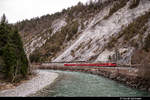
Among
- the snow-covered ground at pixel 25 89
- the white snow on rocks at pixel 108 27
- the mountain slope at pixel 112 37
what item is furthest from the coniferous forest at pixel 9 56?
the white snow on rocks at pixel 108 27

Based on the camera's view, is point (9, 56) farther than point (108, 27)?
No

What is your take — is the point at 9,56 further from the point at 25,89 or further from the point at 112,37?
the point at 112,37

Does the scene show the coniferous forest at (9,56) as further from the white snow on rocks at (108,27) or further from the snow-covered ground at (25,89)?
the white snow on rocks at (108,27)

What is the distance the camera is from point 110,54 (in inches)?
2194

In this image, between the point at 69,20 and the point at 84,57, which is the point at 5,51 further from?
the point at 69,20

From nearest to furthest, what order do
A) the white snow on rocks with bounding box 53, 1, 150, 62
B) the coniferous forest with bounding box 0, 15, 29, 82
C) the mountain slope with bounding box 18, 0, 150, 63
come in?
1. the coniferous forest with bounding box 0, 15, 29, 82
2. the mountain slope with bounding box 18, 0, 150, 63
3. the white snow on rocks with bounding box 53, 1, 150, 62

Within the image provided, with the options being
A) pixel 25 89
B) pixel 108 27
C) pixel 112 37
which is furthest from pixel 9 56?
pixel 108 27

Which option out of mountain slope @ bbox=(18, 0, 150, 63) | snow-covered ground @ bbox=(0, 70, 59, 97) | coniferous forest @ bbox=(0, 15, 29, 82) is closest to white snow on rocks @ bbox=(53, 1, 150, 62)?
mountain slope @ bbox=(18, 0, 150, 63)

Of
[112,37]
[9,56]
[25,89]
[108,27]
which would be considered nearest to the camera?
[25,89]

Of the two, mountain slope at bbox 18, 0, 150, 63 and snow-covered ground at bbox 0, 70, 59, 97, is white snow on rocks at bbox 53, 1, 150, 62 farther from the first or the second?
snow-covered ground at bbox 0, 70, 59, 97

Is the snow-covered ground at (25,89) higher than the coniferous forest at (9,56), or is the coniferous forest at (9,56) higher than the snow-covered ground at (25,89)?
the coniferous forest at (9,56)

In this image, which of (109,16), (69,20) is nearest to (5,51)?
(109,16)

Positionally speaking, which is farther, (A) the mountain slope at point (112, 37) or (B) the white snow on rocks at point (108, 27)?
(B) the white snow on rocks at point (108, 27)

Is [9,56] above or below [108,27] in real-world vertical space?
below
